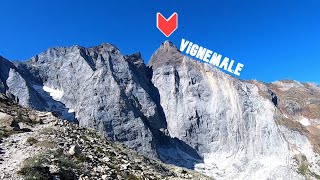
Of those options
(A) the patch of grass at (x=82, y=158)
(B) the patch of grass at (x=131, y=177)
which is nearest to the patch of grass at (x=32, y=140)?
(A) the patch of grass at (x=82, y=158)

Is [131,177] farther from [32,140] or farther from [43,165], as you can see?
[43,165]

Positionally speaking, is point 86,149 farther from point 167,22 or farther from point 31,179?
point 167,22

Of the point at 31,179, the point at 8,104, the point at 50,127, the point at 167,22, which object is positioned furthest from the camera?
the point at 167,22

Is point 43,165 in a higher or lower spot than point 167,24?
lower

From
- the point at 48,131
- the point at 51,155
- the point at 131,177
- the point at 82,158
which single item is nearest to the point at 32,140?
the point at 51,155

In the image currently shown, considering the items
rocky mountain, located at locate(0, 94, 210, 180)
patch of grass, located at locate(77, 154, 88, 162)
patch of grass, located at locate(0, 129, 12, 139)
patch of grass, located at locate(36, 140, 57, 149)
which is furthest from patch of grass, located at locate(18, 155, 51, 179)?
patch of grass, located at locate(0, 129, 12, 139)

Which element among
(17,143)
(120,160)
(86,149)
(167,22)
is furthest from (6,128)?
(167,22)

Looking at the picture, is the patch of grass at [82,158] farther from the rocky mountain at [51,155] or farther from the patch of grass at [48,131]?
the patch of grass at [48,131]

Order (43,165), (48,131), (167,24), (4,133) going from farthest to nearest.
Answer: (167,24), (48,131), (4,133), (43,165)

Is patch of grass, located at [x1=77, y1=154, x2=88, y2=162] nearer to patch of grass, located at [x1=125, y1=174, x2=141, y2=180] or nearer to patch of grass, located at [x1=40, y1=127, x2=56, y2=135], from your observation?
patch of grass, located at [x1=125, y1=174, x2=141, y2=180]
